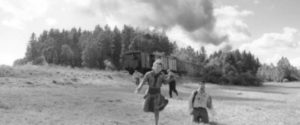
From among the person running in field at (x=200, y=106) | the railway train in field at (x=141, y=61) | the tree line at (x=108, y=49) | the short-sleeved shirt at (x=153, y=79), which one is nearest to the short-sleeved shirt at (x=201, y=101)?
the person running in field at (x=200, y=106)

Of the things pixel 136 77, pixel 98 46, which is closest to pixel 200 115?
pixel 136 77

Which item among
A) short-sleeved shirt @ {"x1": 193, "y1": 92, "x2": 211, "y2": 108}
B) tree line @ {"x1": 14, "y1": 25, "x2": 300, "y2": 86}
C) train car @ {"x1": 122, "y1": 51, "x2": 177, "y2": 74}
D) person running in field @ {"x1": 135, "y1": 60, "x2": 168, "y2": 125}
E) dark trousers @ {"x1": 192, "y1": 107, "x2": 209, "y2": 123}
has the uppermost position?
tree line @ {"x1": 14, "y1": 25, "x2": 300, "y2": 86}

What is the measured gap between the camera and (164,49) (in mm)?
72875

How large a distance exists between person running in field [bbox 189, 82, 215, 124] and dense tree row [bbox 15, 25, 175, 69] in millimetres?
57344

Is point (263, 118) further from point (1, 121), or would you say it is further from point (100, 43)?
point (100, 43)

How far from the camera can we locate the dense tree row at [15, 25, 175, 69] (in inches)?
2606

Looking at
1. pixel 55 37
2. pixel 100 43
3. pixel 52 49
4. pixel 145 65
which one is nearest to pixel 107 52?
pixel 100 43

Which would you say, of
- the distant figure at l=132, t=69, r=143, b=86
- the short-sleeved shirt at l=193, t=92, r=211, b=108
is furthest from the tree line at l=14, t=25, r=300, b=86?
the short-sleeved shirt at l=193, t=92, r=211, b=108

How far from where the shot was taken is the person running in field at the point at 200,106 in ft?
25.8

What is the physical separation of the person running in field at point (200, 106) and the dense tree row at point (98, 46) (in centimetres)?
5734

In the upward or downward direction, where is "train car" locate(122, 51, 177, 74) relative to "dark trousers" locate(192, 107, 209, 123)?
upward

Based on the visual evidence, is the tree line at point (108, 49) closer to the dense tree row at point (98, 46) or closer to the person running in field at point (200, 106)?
the dense tree row at point (98, 46)

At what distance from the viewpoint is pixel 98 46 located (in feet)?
216

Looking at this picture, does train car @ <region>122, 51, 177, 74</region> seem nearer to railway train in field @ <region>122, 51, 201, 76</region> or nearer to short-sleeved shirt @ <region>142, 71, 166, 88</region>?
railway train in field @ <region>122, 51, 201, 76</region>
